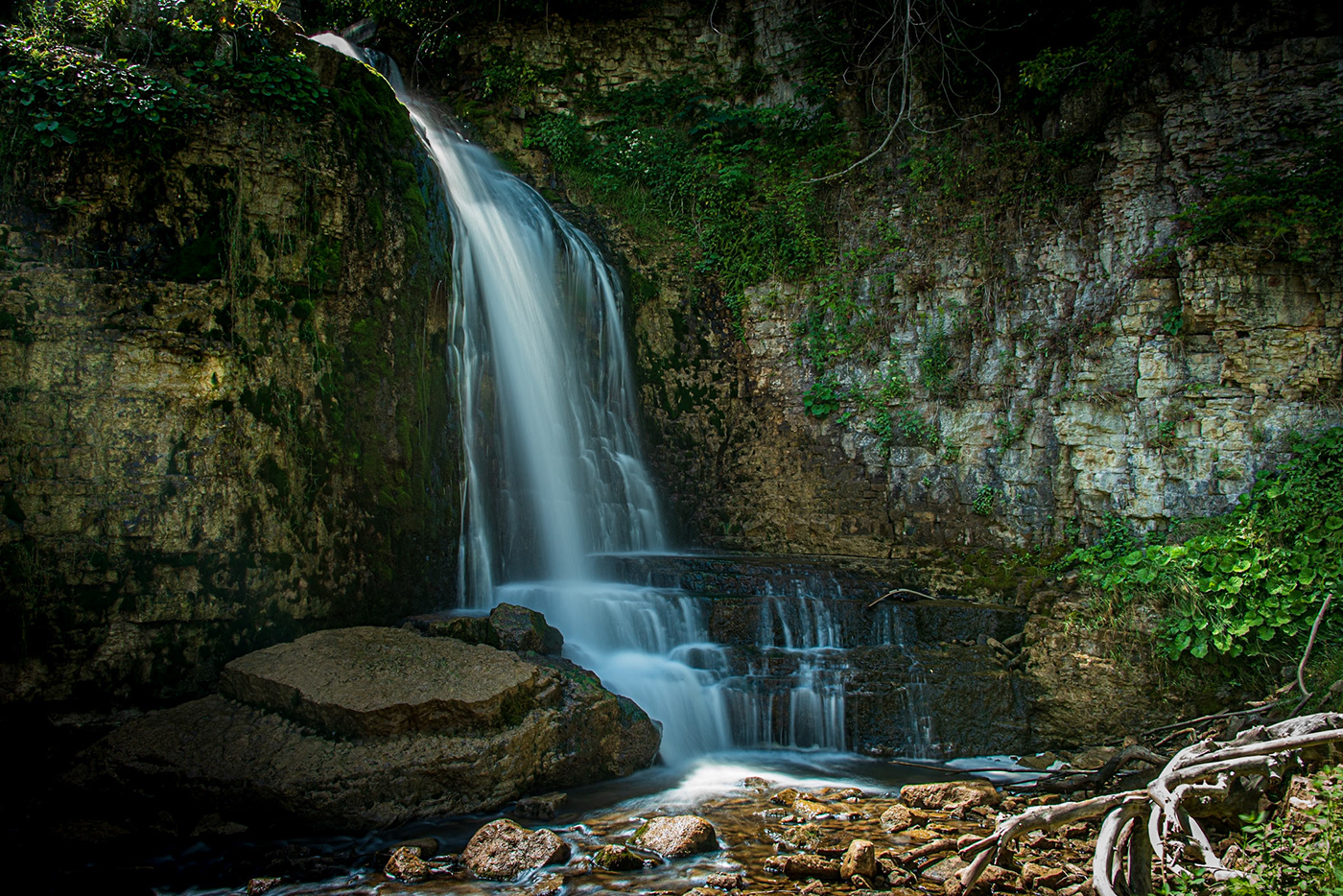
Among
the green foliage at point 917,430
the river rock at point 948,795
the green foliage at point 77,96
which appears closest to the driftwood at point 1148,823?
the river rock at point 948,795

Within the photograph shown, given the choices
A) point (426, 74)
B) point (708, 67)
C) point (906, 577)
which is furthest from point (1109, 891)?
point (426, 74)

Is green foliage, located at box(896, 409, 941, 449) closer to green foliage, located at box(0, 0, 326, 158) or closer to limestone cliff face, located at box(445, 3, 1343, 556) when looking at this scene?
limestone cliff face, located at box(445, 3, 1343, 556)

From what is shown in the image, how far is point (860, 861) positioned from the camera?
4043 mm

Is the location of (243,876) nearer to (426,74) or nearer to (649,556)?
(649,556)

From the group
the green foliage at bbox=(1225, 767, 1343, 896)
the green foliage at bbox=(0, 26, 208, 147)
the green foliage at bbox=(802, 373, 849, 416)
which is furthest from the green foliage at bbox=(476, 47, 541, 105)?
the green foliage at bbox=(1225, 767, 1343, 896)

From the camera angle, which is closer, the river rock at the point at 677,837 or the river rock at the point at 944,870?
the river rock at the point at 944,870

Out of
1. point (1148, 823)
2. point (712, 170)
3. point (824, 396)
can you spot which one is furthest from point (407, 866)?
point (712, 170)

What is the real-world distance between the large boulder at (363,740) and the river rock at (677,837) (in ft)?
3.36

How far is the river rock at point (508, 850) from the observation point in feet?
13.5

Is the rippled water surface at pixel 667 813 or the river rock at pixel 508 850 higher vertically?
the river rock at pixel 508 850

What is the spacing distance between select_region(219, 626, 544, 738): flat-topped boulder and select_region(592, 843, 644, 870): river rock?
125 cm

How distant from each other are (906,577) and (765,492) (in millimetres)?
2368

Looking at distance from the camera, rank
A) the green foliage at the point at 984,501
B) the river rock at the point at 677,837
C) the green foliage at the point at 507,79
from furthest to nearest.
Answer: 1. the green foliage at the point at 507,79
2. the green foliage at the point at 984,501
3. the river rock at the point at 677,837

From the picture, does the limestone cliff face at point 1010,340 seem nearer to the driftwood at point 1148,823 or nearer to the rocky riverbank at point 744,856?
the rocky riverbank at point 744,856
